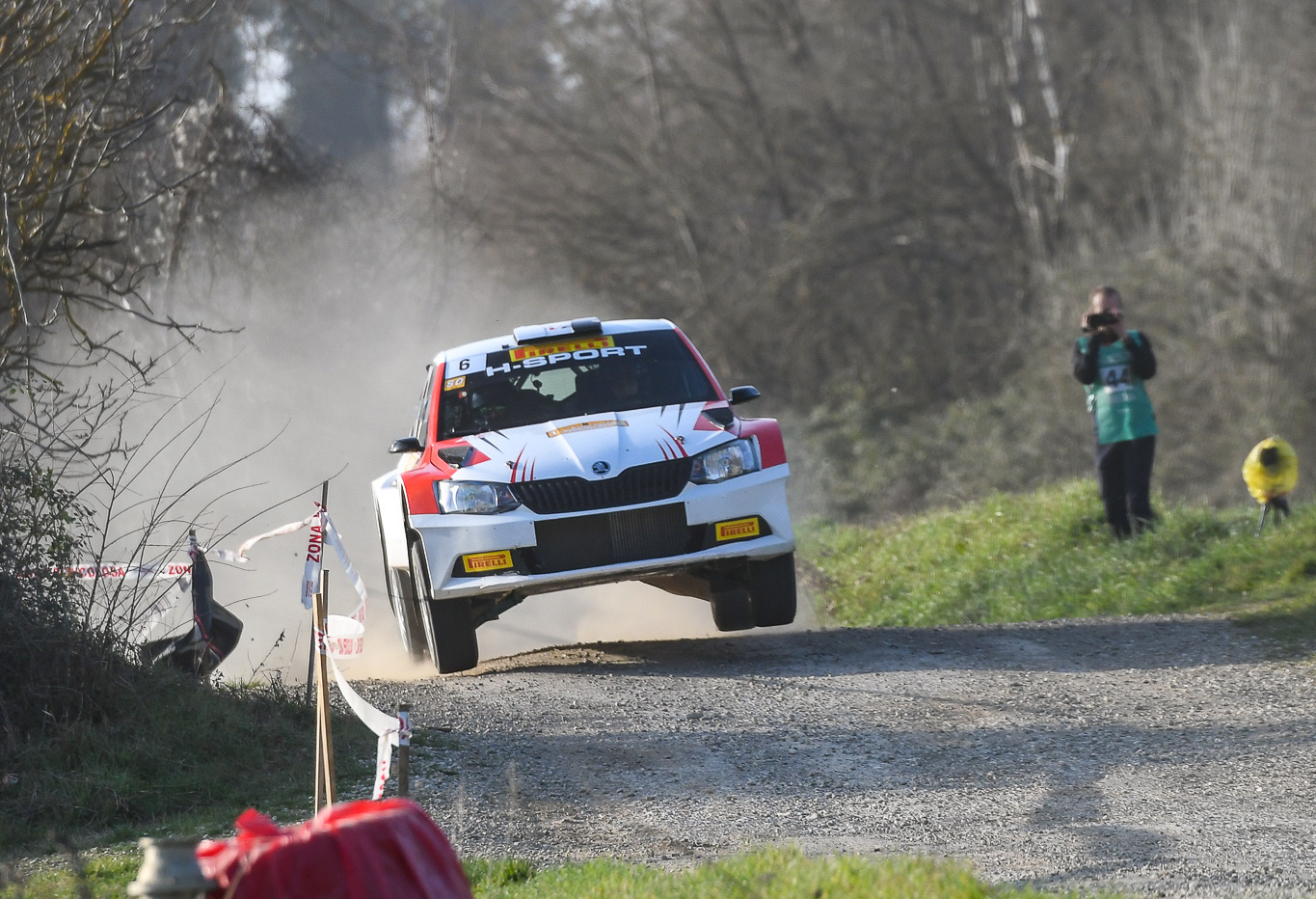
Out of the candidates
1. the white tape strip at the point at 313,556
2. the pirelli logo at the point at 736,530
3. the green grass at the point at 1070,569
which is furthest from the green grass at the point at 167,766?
the green grass at the point at 1070,569

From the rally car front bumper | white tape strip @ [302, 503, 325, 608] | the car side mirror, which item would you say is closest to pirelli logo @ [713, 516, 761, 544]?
the rally car front bumper

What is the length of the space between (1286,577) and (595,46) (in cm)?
2237

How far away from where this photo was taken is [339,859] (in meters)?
2.74

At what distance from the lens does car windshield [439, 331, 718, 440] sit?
9.09m

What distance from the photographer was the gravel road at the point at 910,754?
5246 mm

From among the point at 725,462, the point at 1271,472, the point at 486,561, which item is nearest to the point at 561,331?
the point at 725,462

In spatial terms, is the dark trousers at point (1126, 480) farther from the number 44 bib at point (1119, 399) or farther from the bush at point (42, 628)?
the bush at point (42, 628)

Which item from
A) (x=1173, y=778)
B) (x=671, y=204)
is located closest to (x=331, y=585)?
(x=1173, y=778)

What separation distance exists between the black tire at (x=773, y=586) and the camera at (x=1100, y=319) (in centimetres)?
446

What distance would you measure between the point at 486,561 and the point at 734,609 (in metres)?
1.68

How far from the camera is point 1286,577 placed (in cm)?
1071

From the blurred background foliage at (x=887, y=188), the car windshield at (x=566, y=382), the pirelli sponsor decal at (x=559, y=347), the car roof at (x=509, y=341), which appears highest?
the blurred background foliage at (x=887, y=188)

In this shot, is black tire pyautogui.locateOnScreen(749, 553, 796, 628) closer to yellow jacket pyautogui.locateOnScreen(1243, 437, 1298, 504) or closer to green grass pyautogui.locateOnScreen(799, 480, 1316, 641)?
green grass pyautogui.locateOnScreen(799, 480, 1316, 641)

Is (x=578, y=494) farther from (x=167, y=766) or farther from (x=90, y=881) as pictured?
(x=90, y=881)
